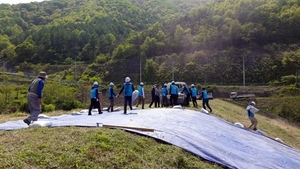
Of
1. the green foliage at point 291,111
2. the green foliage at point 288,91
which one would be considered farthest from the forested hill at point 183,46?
the green foliage at point 291,111

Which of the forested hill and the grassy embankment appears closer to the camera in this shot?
the grassy embankment

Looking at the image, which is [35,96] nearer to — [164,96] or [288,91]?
[164,96]

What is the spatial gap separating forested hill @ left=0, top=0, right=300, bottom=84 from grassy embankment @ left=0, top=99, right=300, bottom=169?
49.5 meters

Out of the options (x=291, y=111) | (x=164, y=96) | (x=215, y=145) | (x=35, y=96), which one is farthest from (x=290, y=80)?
(x=35, y=96)

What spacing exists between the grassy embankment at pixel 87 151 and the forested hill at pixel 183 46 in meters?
49.5

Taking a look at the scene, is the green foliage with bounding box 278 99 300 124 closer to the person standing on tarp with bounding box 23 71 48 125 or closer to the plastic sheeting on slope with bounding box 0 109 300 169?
the plastic sheeting on slope with bounding box 0 109 300 169

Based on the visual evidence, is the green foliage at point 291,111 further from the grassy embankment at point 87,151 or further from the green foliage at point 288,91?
the grassy embankment at point 87,151

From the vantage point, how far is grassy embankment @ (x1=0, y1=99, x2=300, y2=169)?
19.9 ft

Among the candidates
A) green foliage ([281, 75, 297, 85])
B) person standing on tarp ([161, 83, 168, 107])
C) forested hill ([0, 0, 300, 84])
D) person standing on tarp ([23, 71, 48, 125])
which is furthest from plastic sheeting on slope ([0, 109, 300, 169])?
forested hill ([0, 0, 300, 84])

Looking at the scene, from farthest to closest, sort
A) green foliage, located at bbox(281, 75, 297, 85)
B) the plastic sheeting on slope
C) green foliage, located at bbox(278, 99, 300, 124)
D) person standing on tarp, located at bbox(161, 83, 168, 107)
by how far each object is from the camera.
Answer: green foliage, located at bbox(281, 75, 297, 85), green foliage, located at bbox(278, 99, 300, 124), person standing on tarp, located at bbox(161, 83, 168, 107), the plastic sheeting on slope

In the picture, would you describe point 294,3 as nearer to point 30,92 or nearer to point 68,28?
point 68,28

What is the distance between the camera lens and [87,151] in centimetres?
670

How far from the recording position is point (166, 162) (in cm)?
746

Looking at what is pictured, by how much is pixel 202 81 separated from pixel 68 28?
49761mm
